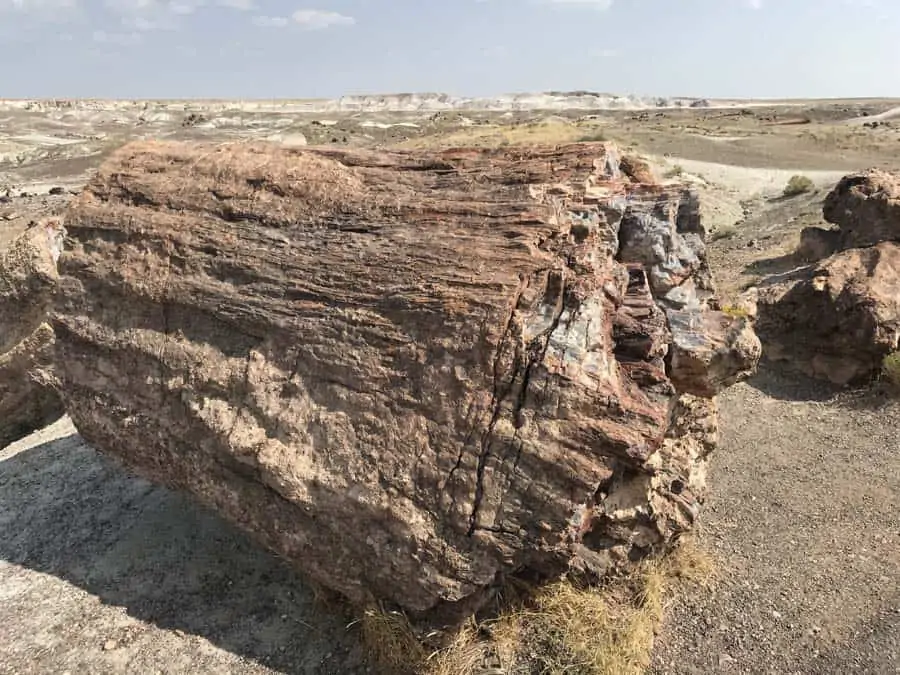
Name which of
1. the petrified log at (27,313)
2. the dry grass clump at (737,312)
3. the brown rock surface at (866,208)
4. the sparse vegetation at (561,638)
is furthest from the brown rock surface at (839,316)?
the petrified log at (27,313)

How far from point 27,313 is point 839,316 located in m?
11.5

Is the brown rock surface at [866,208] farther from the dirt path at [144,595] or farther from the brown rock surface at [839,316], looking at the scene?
the dirt path at [144,595]

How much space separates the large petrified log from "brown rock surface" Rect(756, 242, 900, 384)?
486 cm

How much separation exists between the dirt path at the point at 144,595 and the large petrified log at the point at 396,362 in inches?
28.5

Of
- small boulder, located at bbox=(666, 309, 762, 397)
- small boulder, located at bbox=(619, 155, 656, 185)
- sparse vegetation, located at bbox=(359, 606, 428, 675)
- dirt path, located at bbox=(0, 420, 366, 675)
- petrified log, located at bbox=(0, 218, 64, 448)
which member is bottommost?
dirt path, located at bbox=(0, 420, 366, 675)

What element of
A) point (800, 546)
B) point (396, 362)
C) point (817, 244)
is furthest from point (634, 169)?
point (817, 244)

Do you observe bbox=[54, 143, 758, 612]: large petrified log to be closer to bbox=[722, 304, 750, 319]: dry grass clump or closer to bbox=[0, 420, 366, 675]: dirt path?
bbox=[722, 304, 750, 319]: dry grass clump

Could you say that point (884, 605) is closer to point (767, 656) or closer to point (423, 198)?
point (767, 656)

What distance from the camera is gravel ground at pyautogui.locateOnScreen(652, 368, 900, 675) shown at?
15.8 feet

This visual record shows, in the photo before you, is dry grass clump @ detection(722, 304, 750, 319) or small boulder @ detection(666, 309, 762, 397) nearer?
small boulder @ detection(666, 309, 762, 397)

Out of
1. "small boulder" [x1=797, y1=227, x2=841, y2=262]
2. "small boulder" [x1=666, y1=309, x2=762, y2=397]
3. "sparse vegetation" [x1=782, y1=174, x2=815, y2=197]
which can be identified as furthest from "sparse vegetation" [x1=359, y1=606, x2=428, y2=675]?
"sparse vegetation" [x1=782, y1=174, x2=815, y2=197]

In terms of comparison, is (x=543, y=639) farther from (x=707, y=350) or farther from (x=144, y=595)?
(x=144, y=595)

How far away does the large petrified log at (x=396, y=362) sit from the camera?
4.33 metres

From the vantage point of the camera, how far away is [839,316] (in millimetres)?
9539
